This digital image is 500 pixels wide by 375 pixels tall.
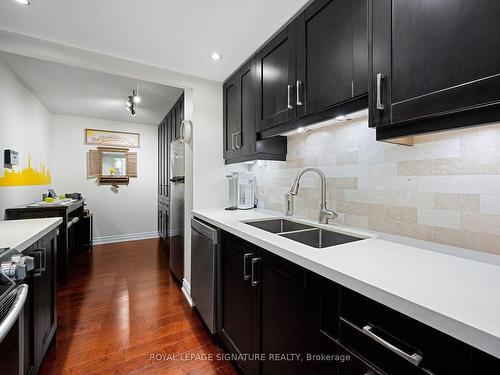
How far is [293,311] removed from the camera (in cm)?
98

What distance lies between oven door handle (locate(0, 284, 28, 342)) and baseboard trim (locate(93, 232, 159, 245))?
4.20 m

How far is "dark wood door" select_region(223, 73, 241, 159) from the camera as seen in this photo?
85.4 inches

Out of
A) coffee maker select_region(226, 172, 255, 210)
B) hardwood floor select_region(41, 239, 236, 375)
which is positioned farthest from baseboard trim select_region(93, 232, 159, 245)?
coffee maker select_region(226, 172, 255, 210)

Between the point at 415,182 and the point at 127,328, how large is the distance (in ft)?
7.63

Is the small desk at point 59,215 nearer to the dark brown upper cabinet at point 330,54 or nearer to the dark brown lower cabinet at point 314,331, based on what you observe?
the dark brown lower cabinet at point 314,331

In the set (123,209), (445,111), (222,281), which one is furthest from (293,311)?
(123,209)

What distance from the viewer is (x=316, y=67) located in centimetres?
129

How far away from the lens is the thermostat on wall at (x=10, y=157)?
240 cm

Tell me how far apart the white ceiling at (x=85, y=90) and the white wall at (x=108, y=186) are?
1.06ft

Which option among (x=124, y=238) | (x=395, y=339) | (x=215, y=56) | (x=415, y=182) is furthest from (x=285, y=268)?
(x=124, y=238)

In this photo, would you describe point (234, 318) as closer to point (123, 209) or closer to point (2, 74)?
point (2, 74)

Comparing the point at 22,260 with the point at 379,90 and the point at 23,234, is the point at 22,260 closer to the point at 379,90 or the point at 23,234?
the point at 23,234

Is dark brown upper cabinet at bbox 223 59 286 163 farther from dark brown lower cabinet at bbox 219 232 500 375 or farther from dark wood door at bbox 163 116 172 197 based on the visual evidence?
dark wood door at bbox 163 116 172 197

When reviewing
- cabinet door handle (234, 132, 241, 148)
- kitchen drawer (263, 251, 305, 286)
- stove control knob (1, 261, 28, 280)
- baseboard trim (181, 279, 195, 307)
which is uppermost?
cabinet door handle (234, 132, 241, 148)
